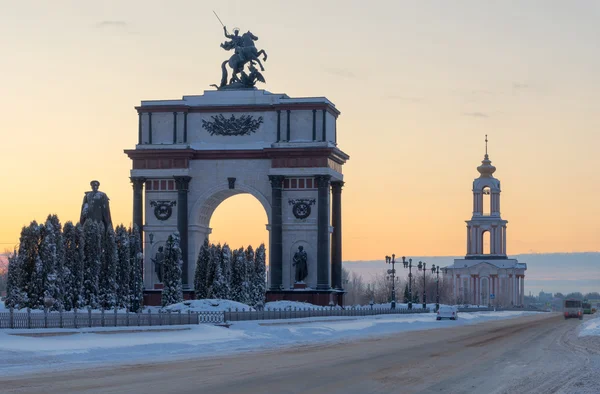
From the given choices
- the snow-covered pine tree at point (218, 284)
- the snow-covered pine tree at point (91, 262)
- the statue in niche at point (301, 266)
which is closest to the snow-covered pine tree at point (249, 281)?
the snow-covered pine tree at point (218, 284)

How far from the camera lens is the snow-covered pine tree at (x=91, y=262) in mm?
65188

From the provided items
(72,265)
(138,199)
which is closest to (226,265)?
(138,199)

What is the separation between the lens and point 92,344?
3900cm

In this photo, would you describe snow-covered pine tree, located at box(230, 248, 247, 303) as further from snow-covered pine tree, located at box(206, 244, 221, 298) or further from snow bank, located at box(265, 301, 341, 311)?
snow bank, located at box(265, 301, 341, 311)

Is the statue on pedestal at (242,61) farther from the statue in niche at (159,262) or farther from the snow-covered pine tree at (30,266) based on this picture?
the snow-covered pine tree at (30,266)

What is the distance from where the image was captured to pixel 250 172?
3661 inches

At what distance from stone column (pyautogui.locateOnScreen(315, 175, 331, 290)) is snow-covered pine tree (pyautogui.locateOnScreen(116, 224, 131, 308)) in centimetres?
2336

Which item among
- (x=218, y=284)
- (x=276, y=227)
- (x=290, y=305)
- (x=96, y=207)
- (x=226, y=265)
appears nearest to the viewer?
(x=96, y=207)

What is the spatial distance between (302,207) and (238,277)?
35.0 feet

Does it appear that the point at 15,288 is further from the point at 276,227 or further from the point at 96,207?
the point at 276,227

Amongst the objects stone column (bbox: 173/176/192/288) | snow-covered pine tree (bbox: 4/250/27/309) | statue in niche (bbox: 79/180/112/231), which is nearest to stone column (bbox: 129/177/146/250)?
stone column (bbox: 173/176/192/288)

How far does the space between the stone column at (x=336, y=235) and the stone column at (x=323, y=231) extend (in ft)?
10.7

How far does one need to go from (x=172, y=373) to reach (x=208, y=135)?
65206 millimetres

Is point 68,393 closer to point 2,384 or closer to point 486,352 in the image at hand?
point 2,384
